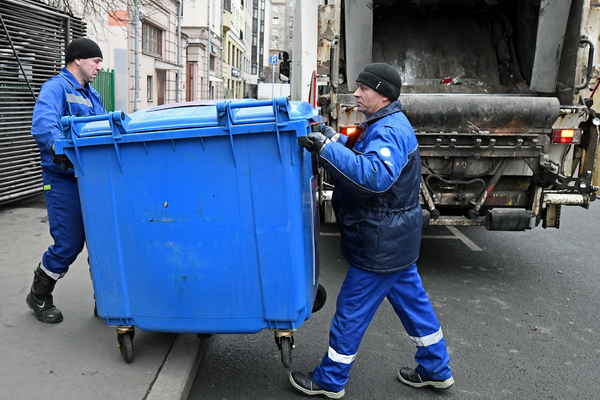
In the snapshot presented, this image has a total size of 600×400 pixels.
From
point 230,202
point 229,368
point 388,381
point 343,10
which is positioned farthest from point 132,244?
point 343,10

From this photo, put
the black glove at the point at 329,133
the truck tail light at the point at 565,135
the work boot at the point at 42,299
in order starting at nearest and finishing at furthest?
1. the black glove at the point at 329,133
2. the work boot at the point at 42,299
3. the truck tail light at the point at 565,135

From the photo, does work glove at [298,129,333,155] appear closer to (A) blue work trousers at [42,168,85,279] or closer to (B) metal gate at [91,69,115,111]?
(A) blue work trousers at [42,168,85,279]

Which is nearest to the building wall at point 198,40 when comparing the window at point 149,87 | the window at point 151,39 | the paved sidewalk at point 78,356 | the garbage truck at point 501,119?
the window at point 151,39

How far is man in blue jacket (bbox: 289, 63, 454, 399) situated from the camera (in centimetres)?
254

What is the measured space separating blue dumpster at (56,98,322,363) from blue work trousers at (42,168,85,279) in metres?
0.55

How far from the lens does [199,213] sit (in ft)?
8.07

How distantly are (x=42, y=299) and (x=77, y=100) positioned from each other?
119cm

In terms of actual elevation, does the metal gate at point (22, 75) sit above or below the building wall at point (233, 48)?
below

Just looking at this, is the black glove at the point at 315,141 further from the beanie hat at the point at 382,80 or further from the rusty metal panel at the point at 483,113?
the rusty metal panel at the point at 483,113

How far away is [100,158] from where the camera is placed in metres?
2.49

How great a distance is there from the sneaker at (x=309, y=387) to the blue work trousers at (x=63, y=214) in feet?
4.75

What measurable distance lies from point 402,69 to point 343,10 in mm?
1032

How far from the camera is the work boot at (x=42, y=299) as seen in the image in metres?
3.19

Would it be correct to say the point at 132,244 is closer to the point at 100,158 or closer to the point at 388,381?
the point at 100,158
